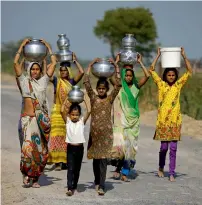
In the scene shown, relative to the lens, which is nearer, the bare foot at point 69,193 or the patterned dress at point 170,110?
the bare foot at point 69,193

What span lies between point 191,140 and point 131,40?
19.3ft

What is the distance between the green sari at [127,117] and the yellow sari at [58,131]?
1.38 m

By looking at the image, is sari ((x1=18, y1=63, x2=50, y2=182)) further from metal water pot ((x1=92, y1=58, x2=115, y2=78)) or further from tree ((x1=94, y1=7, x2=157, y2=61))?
tree ((x1=94, y1=7, x2=157, y2=61))

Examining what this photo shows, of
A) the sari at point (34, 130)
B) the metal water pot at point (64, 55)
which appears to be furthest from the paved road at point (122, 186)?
the metal water pot at point (64, 55)

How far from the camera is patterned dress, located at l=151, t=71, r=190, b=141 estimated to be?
1048cm

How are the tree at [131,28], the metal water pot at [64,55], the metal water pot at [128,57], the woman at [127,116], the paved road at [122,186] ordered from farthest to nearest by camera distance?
1. the tree at [131,28]
2. the metal water pot at [64,55]
3. the woman at [127,116]
4. the metal water pot at [128,57]
5. the paved road at [122,186]

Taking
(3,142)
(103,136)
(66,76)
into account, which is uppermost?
(66,76)

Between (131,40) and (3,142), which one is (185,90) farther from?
(131,40)

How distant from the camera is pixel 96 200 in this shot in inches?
336

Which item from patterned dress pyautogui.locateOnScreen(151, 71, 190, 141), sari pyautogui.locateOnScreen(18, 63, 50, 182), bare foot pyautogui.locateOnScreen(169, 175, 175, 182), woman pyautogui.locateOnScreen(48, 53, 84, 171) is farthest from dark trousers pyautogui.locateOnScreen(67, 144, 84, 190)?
woman pyautogui.locateOnScreen(48, 53, 84, 171)

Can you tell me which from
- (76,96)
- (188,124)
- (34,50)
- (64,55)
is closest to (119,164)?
(76,96)

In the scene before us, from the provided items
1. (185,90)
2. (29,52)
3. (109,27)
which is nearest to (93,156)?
(29,52)

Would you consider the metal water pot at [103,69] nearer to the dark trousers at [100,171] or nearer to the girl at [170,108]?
the dark trousers at [100,171]

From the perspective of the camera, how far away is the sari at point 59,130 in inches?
451
